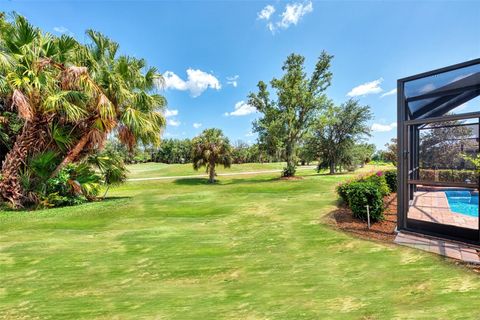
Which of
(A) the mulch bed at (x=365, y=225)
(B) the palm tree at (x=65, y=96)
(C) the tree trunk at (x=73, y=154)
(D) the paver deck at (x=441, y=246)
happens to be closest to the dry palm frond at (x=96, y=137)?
(B) the palm tree at (x=65, y=96)

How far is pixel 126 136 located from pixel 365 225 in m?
9.08

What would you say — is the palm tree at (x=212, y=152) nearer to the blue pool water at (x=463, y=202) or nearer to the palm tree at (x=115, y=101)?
the palm tree at (x=115, y=101)

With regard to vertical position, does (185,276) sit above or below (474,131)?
below

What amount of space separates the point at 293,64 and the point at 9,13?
1644 cm

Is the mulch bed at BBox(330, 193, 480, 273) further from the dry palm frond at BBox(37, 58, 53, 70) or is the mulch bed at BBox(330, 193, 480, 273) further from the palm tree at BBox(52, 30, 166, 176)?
the dry palm frond at BBox(37, 58, 53, 70)

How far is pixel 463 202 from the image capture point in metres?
6.69

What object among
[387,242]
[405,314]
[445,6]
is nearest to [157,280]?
[405,314]

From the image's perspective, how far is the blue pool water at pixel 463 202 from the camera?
17.3 ft

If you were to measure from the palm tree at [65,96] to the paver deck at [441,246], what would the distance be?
8805 millimetres

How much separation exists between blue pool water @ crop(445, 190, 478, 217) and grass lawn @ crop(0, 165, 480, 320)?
2.53 meters

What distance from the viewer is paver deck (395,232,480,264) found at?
3.84 m

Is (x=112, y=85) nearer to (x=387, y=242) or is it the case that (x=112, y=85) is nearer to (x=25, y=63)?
(x=25, y=63)

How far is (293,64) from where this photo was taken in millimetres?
18906

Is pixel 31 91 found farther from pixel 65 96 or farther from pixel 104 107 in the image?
pixel 104 107
